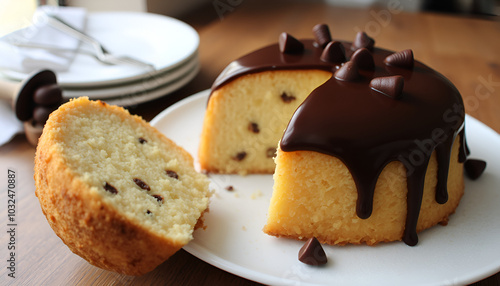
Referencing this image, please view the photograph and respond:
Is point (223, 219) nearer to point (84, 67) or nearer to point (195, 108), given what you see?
point (195, 108)

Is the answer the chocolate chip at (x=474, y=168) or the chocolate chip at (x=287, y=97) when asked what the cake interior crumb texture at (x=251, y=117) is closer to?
the chocolate chip at (x=287, y=97)

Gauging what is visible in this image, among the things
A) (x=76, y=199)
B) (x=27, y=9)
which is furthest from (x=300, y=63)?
(x=27, y=9)

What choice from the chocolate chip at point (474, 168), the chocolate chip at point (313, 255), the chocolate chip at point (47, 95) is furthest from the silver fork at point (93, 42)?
the chocolate chip at point (474, 168)

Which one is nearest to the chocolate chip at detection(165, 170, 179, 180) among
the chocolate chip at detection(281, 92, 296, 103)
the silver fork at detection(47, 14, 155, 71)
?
the chocolate chip at detection(281, 92, 296, 103)

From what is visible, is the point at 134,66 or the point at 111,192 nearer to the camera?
the point at 111,192

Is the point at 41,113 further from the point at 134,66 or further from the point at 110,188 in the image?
the point at 110,188

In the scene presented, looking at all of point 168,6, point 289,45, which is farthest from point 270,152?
point 168,6
